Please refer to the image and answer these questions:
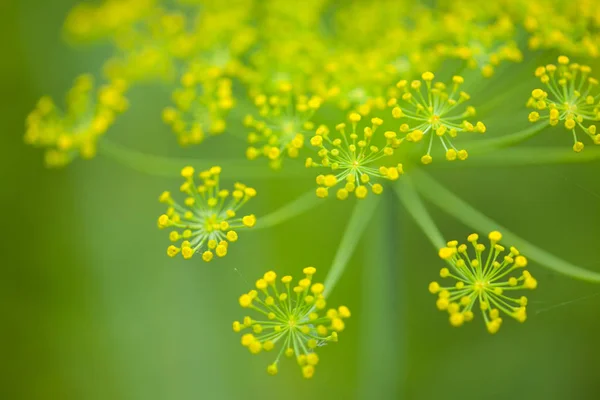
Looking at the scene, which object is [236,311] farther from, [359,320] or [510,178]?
[510,178]

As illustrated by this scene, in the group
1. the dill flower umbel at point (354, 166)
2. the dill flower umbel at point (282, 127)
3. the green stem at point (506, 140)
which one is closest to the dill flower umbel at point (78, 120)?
the dill flower umbel at point (282, 127)

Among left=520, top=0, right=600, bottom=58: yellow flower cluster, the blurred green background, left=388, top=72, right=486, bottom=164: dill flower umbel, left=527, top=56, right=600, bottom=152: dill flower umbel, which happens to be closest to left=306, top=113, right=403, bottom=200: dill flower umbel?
left=388, top=72, right=486, bottom=164: dill flower umbel

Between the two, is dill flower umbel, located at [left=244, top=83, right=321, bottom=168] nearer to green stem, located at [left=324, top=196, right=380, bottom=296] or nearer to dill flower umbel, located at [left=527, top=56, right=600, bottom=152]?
green stem, located at [left=324, top=196, right=380, bottom=296]

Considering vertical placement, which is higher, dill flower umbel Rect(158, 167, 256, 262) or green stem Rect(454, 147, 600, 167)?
green stem Rect(454, 147, 600, 167)

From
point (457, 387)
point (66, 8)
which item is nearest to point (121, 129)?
point (66, 8)

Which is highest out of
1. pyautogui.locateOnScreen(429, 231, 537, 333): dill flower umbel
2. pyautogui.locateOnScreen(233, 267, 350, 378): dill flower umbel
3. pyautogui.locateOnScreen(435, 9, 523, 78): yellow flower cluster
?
A: pyautogui.locateOnScreen(435, 9, 523, 78): yellow flower cluster

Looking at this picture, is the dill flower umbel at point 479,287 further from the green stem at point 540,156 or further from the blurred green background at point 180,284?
the blurred green background at point 180,284

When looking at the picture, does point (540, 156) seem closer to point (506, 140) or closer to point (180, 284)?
point (506, 140)
